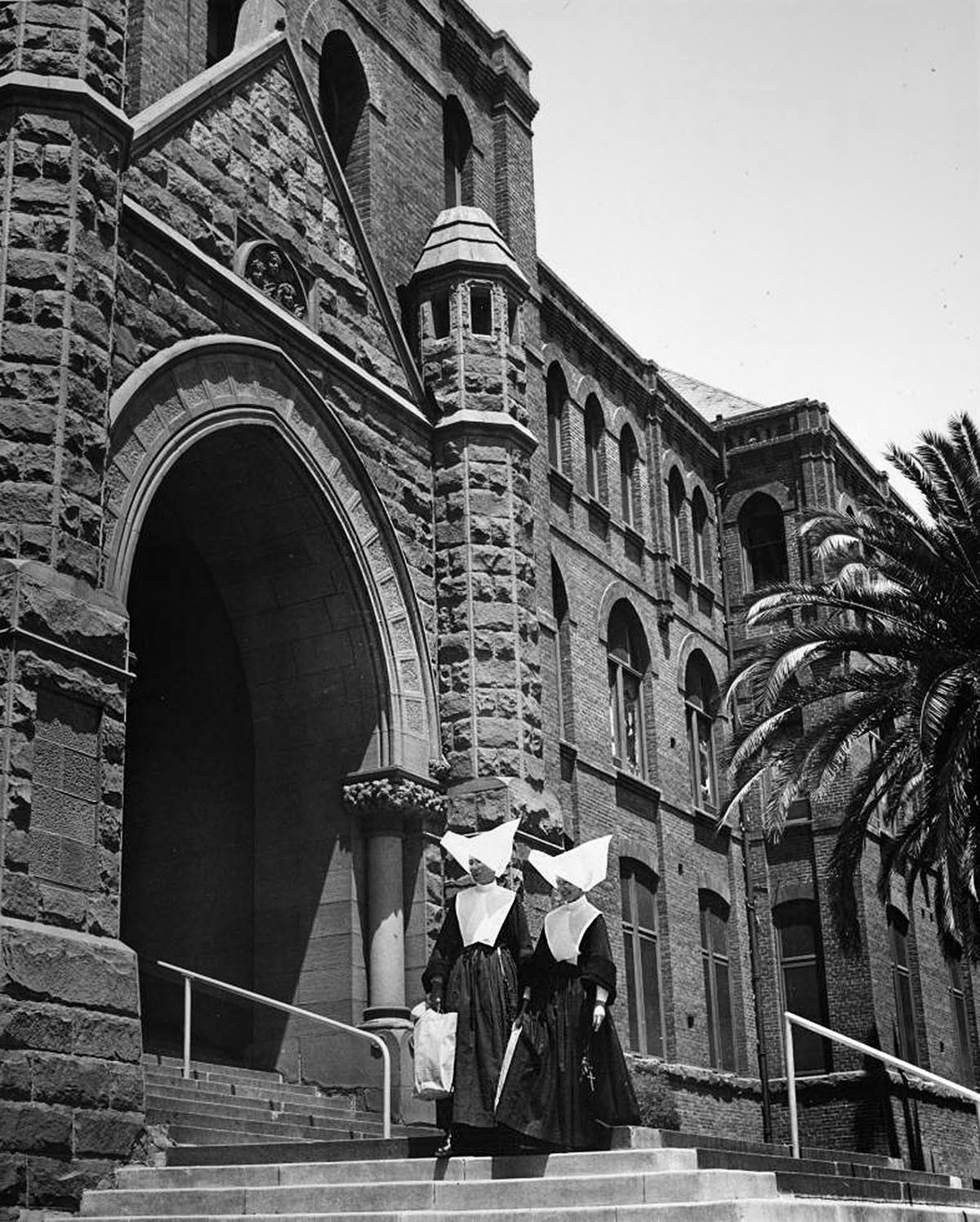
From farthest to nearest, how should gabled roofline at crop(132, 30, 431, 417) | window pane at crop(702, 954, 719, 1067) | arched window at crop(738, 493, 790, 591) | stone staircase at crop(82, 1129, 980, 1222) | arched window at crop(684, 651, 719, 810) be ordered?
arched window at crop(738, 493, 790, 591) → arched window at crop(684, 651, 719, 810) → window pane at crop(702, 954, 719, 1067) → gabled roofline at crop(132, 30, 431, 417) → stone staircase at crop(82, 1129, 980, 1222)

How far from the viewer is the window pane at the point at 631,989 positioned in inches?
1048

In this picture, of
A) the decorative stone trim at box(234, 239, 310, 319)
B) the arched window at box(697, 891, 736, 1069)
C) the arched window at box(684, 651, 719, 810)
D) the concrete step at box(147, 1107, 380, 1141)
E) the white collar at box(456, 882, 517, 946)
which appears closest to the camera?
the white collar at box(456, 882, 517, 946)

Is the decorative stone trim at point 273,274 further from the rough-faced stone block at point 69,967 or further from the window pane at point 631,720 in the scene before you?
the window pane at point 631,720

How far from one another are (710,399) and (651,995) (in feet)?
49.0

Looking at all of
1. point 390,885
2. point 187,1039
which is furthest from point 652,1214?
point 390,885

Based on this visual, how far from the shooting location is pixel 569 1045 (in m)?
11.0

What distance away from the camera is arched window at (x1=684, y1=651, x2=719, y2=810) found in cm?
3144

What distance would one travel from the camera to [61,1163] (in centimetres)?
1208

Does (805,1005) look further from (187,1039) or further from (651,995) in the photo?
(187,1039)

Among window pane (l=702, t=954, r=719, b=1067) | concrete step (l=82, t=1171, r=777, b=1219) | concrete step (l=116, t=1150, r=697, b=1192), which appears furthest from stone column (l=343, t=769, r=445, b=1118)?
window pane (l=702, t=954, r=719, b=1067)

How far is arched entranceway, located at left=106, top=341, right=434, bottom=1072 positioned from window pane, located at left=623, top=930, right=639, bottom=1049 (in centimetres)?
925

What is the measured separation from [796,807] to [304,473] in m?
16.6

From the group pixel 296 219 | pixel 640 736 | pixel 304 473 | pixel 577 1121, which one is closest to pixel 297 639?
pixel 304 473

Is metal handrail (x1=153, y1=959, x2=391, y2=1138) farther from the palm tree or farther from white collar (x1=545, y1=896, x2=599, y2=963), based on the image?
the palm tree
